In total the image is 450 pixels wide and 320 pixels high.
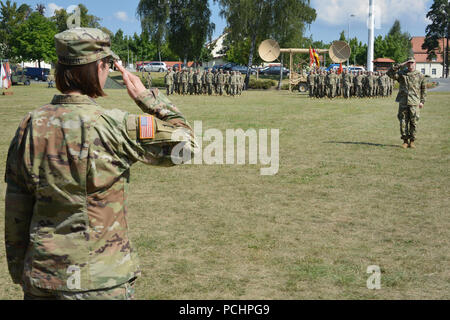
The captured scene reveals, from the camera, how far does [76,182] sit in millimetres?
2018

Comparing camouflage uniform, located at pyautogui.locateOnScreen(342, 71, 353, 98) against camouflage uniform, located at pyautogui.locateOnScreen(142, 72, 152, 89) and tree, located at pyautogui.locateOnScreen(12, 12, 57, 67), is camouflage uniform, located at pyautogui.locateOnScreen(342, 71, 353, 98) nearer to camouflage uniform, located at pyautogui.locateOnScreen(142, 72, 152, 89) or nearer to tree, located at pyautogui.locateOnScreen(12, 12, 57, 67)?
camouflage uniform, located at pyautogui.locateOnScreen(142, 72, 152, 89)

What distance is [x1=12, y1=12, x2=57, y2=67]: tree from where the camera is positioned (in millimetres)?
59031

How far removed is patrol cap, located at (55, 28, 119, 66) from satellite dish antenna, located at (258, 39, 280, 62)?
34.0m

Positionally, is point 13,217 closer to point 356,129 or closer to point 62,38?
point 62,38

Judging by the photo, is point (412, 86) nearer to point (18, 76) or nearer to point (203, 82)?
point (203, 82)

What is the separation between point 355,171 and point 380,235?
12.3 ft

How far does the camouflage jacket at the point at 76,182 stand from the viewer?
2.00 meters

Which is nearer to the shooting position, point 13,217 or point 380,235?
point 13,217

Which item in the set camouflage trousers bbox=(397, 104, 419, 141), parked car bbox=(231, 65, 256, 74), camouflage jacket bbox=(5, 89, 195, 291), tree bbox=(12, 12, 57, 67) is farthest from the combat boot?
parked car bbox=(231, 65, 256, 74)

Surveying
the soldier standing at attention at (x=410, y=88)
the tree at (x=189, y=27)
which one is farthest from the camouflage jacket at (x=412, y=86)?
the tree at (x=189, y=27)

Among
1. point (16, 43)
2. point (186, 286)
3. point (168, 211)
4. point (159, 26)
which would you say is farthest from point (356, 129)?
point (16, 43)

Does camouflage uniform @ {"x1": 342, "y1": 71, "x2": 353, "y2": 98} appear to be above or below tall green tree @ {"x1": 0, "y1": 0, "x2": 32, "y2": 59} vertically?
below

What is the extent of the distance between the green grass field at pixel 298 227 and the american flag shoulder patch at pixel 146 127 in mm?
2475

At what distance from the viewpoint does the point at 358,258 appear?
16.8ft
